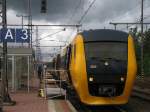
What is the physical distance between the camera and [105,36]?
19656 millimetres

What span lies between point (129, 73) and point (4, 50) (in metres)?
6.15

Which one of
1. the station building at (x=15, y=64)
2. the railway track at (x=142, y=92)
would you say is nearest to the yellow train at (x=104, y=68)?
the railway track at (x=142, y=92)

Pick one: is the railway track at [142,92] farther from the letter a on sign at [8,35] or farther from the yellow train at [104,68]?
the letter a on sign at [8,35]

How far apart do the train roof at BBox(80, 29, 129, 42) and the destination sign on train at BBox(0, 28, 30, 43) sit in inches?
153

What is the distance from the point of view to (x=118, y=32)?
784 inches

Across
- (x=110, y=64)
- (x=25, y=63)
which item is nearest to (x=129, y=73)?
(x=110, y=64)

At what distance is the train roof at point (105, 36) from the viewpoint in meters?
19.6

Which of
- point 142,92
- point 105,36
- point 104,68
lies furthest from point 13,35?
point 142,92

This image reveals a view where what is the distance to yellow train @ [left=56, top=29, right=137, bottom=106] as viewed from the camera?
18.7 meters

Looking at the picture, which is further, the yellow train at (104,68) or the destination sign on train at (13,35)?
the destination sign on train at (13,35)

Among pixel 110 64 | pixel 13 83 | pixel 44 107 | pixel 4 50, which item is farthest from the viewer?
pixel 13 83

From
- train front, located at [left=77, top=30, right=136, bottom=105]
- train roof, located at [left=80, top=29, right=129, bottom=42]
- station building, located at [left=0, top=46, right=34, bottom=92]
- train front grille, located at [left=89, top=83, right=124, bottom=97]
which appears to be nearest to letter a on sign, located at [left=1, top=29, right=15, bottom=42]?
train roof, located at [left=80, top=29, right=129, bottom=42]

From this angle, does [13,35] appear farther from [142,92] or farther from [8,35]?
[142,92]

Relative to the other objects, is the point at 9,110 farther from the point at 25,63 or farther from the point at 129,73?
the point at 25,63
